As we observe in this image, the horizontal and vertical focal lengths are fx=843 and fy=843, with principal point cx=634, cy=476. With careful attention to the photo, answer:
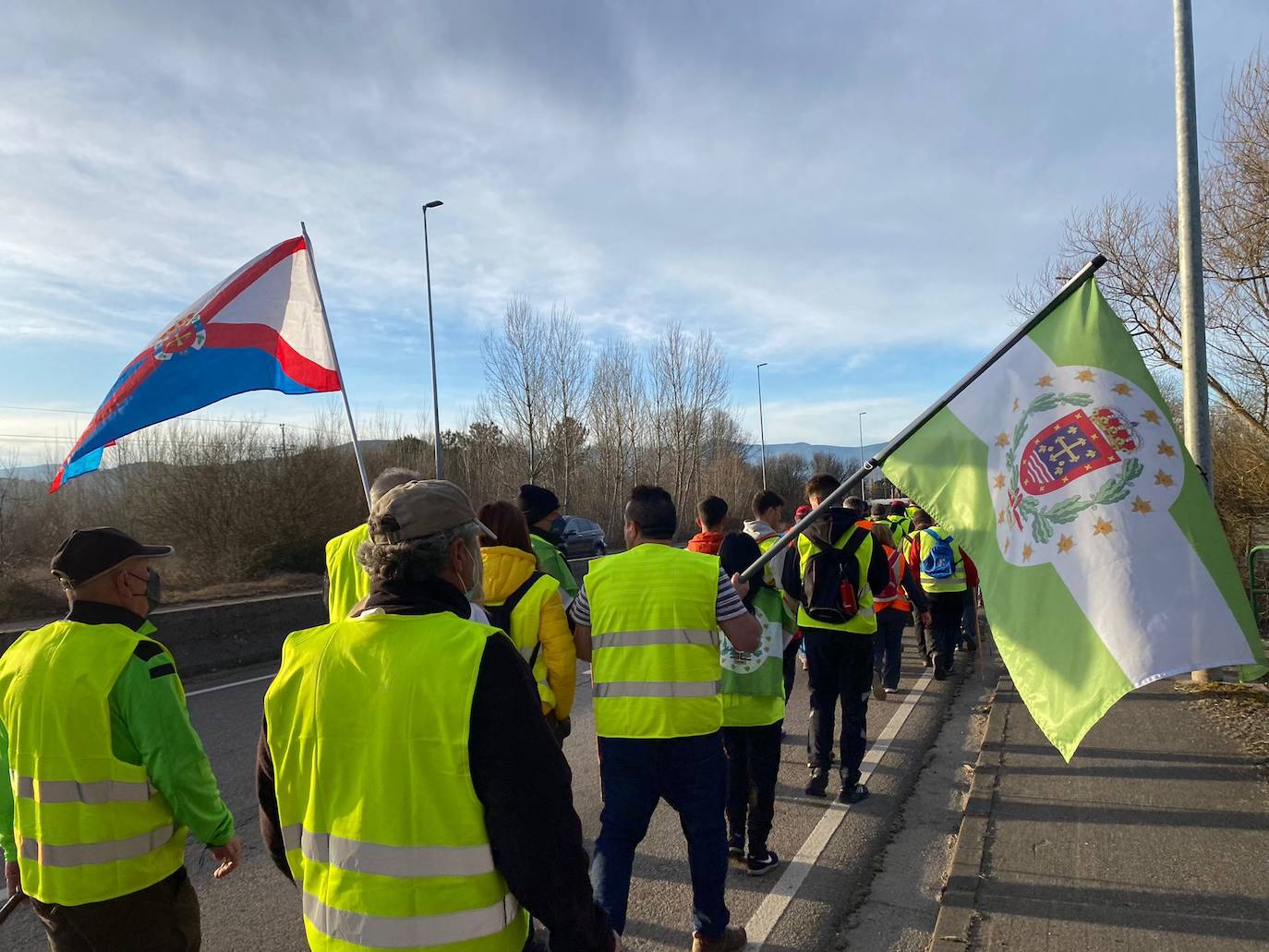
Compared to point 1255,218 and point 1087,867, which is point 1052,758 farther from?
point 1255,218

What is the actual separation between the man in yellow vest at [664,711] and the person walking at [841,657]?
85.3 inches

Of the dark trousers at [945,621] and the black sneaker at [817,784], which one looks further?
the dark trousers at [945,621]

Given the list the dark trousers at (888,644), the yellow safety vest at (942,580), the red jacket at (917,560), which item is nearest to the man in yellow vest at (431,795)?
the dark trousers at (888,644)

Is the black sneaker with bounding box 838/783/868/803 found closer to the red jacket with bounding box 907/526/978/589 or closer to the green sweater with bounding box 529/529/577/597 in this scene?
the green sweater with bounding box 529/529/577/597

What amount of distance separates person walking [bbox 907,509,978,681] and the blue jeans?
594 cm

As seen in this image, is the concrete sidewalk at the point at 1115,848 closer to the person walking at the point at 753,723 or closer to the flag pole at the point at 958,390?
the person walking at the point at 753,723

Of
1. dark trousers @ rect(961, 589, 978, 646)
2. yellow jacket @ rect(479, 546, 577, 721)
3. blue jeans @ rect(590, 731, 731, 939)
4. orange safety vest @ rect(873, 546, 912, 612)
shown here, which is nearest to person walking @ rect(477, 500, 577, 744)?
yellow jacket @ rect(479, 546, 577, 721)

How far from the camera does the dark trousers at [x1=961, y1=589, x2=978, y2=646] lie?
33.2 feet

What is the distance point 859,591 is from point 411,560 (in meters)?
4.27

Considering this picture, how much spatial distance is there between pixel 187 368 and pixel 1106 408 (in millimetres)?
5216

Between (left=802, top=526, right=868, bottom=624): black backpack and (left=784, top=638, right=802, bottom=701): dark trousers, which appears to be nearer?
(left=802, top=526, right=868, bottom=624): black backpack

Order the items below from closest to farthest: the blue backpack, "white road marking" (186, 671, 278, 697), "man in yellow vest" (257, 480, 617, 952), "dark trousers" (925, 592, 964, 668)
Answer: "man in yellow vest" (257, 480, 617, 952) → the blue backpack → "dark trousers" (925, 592, 964, 668) → "white road marking" (186, 671, 278, 697)

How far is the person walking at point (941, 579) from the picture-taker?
29.2ft

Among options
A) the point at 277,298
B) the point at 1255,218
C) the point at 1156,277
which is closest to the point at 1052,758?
the point at 277,298
